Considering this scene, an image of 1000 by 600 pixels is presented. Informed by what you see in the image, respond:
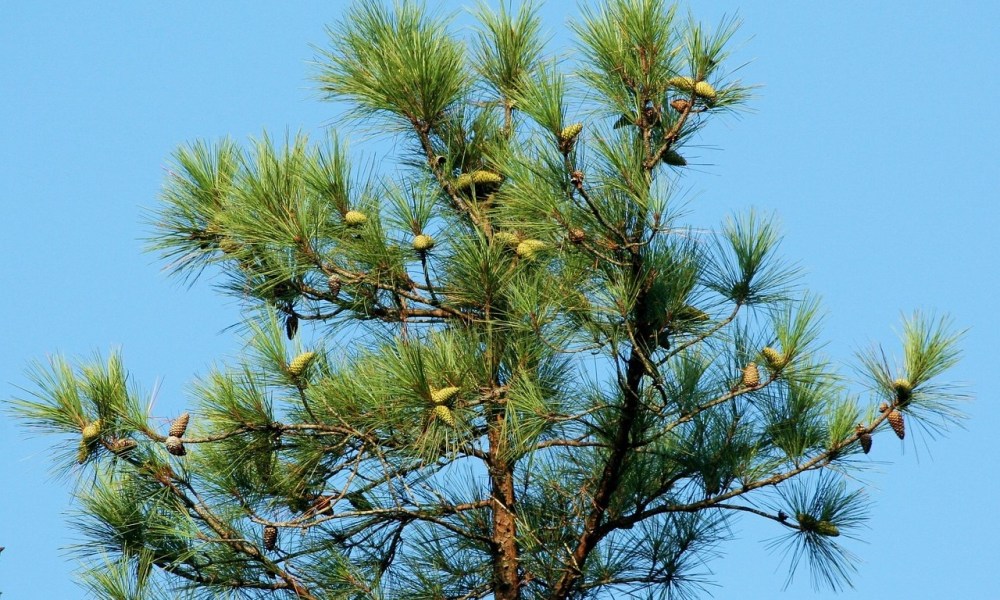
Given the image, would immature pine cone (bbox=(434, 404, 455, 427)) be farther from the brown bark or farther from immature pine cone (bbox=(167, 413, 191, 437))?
immature pine cone (bbox=(167, 413, 191, 437))

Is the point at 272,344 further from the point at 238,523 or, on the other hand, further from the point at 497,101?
the point at 497,101

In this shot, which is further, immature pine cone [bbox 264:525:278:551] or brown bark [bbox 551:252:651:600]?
immature pine cone [bbox 264:525:278:551]

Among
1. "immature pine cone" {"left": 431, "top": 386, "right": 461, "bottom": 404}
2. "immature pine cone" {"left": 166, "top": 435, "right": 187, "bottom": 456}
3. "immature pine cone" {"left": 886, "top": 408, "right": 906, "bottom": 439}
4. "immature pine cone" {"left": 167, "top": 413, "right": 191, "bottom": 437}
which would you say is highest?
"immature pine cone" {"left": 886, "top": 408, "right": 906, "bottom": 439}

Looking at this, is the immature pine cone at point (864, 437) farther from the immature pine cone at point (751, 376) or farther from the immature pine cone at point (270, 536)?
the immature pine cone at point (270, 536)

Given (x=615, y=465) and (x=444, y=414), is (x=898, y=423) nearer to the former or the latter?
(x=615, y=465)

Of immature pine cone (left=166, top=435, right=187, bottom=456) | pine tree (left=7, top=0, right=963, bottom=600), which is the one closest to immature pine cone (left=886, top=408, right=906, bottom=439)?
pine tree (left=7, top=0, right=963, bottom=600)

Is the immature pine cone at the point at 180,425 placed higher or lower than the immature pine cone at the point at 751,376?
lower

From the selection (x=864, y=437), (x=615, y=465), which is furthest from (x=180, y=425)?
(x=864, y=437)

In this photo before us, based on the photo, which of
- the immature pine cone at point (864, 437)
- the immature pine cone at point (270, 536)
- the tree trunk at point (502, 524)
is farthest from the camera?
the tree trunk at point (502, 524)

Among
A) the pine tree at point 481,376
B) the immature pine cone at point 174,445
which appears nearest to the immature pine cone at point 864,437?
the pine tree at point 481,376

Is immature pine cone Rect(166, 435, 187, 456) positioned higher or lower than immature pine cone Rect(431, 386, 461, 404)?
lower

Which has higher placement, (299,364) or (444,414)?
(299,364)

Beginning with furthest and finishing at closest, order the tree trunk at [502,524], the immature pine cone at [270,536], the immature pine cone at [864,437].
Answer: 1. the tree trunk at [502,524]
2. the immature pine cone at [270,536]
3. the immature pine cone at [864,437]

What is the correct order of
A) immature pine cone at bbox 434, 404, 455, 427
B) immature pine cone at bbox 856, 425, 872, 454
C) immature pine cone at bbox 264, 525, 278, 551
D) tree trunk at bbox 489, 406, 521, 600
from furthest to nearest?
tree trunk at bbox 489, 406, 521, 600
immature pine cone at bbox 264, 525, 278, 551
immature pine cone at bbox 856, 425, 872, 454
immature pine cone at bbox 434, 404, 455, 427
